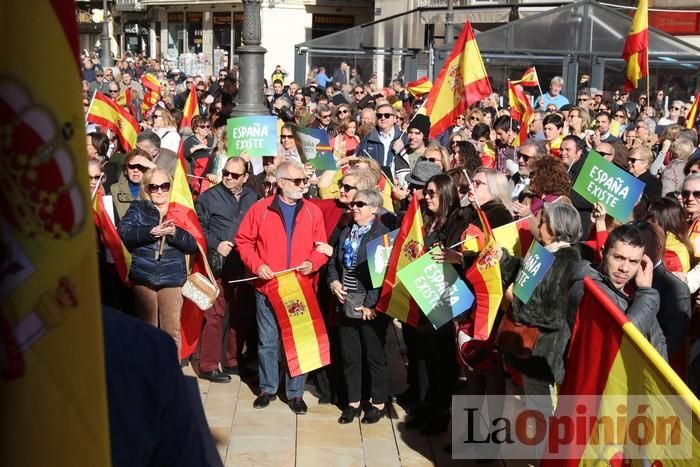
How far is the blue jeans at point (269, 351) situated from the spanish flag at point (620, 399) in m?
Answer: 3.16

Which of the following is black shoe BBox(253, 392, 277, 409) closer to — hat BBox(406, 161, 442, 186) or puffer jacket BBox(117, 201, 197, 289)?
puffer jacket BBox(117, 201, 197, 289)

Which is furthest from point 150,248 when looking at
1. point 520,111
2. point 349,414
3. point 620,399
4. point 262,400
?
point 520,111

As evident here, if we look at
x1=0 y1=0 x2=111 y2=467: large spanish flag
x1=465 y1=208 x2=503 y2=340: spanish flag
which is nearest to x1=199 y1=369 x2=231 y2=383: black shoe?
x1=465 y1=208 x2=503 y2=340: spanish flag

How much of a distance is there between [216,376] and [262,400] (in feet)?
2.52

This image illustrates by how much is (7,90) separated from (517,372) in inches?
205

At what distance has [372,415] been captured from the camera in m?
7.07

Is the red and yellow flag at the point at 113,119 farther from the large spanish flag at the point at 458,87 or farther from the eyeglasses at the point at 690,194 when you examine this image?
the eyeglasses at the point at 690,194

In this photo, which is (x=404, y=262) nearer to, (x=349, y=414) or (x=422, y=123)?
(x=349, y=414)

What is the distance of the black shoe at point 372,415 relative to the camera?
7051 millimetres

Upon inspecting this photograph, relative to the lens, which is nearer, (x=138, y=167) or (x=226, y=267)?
(x=226, y=267)

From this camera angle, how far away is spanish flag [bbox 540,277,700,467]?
3.20m

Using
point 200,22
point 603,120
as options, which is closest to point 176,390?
point 603,120

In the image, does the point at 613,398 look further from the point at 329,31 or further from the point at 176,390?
the point at 329,31

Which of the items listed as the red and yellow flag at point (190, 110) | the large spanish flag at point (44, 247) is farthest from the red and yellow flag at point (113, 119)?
the large spanish flag at point (44, 247)
